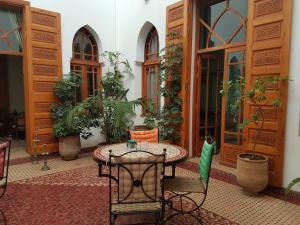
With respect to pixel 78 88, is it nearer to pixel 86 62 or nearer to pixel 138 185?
pixel 86 62

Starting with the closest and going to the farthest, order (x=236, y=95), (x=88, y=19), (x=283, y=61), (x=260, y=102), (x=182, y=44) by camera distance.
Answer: (x=283, y=61), (x=260, y=102), (x=236, y=95), (x=182, y=44), (x=88, y=19)

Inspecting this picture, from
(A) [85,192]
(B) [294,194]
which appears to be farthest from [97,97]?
(B) [294,194]

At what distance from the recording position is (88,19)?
5645 millimetres

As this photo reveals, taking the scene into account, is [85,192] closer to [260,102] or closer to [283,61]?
[260,102]

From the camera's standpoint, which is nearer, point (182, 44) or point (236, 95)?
point (236, 95)

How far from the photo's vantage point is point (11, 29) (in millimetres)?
4910

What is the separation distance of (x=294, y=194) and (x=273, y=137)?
0.78 m

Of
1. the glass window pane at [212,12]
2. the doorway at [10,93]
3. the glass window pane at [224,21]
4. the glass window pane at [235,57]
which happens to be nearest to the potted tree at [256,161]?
the glass window pane at [235,57]

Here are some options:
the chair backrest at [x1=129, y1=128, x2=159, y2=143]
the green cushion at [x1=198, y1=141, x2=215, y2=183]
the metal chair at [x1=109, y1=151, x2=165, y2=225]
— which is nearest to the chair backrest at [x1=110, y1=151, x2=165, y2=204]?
the metal chair at [x1=109, y1=151, x2=165, y2=225]

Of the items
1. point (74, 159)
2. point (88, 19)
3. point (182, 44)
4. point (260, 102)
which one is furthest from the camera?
point (88, 19)

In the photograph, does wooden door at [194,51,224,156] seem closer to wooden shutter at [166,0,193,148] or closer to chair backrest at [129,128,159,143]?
wooden shutter at [166,0,193,148]

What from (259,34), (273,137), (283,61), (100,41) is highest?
(100,41)

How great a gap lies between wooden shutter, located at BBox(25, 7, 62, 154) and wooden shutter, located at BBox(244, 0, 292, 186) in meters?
3.75

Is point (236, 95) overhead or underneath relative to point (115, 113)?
overhead
